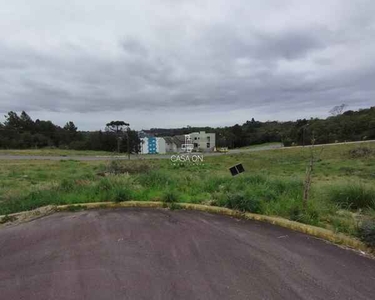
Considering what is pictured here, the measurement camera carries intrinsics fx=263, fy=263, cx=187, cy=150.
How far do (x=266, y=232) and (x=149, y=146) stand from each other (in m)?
72.8

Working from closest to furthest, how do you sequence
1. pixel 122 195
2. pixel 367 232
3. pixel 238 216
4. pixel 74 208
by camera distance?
pixel 367 232, pixel 238 216, pixel 74 208, pixel 122 195

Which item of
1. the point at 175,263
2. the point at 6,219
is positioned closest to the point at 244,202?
the point at 175,263

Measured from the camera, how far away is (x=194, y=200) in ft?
19.4

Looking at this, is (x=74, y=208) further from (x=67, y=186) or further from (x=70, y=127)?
(x=70, y=127)

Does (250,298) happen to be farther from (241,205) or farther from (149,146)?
(149,146)

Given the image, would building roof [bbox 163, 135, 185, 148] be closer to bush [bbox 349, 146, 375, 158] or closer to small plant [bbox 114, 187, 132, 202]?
bush [bbox 349, 146, 375, 158]

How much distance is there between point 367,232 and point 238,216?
2.02 metres

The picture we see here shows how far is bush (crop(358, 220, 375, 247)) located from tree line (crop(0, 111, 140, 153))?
205 feet

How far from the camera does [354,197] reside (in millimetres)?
5473

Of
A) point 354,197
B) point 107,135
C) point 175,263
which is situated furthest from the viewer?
point 107,135

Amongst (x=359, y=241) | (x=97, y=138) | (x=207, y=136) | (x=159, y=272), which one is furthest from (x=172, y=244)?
(x=207, y=136)

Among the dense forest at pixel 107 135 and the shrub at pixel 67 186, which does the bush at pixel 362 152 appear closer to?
the dense forest at pixel 107 135

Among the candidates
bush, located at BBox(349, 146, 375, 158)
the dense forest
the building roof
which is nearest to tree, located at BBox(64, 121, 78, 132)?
the dense forest

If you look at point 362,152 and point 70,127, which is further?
point 70,127
